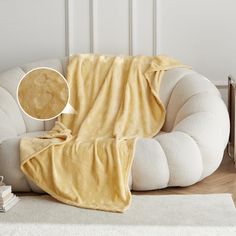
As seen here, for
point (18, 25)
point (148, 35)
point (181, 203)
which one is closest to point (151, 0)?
point (148, 35)

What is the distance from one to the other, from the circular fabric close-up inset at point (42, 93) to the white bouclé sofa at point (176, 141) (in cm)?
22

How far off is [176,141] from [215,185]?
0.41 meters

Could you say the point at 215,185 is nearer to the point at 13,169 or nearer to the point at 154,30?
the point at 13,169

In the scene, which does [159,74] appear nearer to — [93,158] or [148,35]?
[148,35]

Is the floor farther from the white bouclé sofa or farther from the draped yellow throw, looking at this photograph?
the draped yellow throw

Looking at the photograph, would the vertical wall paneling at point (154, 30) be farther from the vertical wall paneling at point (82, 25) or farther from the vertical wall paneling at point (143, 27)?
the vertical wall paneling at point (82, 25)

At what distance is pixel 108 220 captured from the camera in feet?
9.21

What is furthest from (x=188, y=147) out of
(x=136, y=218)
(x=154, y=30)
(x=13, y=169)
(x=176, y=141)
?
(x=154, y=30)

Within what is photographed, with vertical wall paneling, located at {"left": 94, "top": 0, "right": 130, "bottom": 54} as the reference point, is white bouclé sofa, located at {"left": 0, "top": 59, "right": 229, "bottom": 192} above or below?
below

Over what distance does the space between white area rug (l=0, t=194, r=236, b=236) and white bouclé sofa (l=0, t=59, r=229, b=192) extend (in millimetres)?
131

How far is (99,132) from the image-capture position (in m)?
3.75

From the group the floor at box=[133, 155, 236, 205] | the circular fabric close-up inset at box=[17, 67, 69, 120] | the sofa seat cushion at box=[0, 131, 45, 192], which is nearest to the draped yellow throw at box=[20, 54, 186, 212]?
the sofa seat cushion at box=[0, 131, 45, 192]

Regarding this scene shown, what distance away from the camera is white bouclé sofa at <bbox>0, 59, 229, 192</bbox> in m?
3.18

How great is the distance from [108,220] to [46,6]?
85.4 inches
